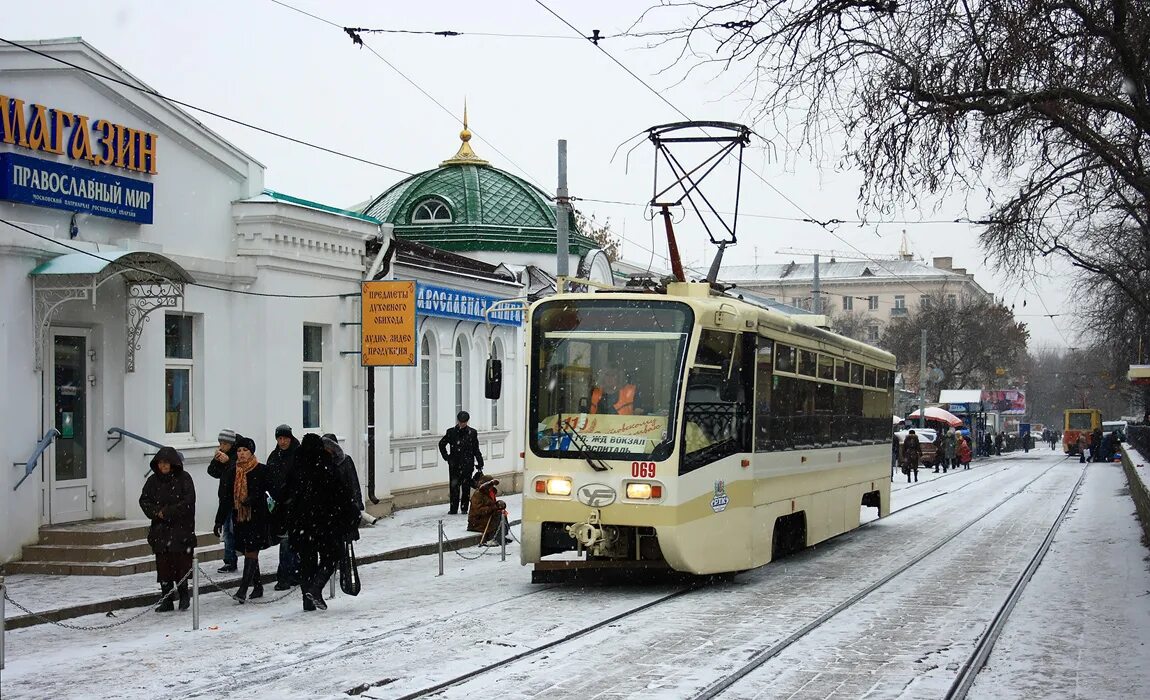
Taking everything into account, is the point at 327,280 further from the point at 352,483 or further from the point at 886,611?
the point at 886,611

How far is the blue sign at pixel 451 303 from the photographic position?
24.7m

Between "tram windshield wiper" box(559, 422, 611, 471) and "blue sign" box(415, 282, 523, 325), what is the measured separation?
10.3 meters

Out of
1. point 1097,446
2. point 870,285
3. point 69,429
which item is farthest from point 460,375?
point 870,285

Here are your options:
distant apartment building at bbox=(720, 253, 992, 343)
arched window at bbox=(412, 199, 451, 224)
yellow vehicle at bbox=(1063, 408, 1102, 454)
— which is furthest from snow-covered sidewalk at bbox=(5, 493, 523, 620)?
distant apartment building at bbox=(720, 253, 992, 343)

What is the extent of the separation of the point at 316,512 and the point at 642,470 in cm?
311

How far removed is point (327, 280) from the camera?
70.6ft

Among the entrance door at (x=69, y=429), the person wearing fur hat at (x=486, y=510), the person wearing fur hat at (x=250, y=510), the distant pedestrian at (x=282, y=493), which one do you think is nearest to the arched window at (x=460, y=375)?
the person wearing fur hat at (x=486, y=510)

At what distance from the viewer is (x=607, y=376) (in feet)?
43.6

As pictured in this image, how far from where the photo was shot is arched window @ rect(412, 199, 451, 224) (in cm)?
3253

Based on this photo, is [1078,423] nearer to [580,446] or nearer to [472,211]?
[472,211]

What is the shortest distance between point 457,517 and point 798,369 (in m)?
8.99

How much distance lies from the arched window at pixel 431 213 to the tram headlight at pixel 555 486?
19.8 m

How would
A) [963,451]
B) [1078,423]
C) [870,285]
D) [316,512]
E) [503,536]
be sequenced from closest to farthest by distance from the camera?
1. [316,512]
2. [503,536]
3. [963,451]
4. [1078,423]
5. [870,285]

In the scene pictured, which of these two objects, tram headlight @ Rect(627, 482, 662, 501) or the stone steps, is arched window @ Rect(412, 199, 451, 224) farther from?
tram headlight @ Rect(627, 482, 662, 501)
